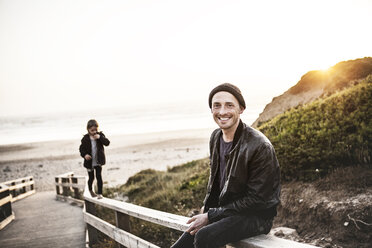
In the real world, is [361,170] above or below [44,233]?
above

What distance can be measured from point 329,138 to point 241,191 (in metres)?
3.68

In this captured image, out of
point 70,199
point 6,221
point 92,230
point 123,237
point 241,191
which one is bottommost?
point 70,199

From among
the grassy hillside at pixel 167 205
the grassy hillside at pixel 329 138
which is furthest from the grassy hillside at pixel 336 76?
the grassy hillside at pixel 167 205

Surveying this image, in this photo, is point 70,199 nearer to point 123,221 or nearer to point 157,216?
point 123,221

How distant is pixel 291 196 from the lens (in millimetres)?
5086

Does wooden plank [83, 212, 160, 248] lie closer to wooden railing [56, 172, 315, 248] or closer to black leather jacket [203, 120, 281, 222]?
wooden railing [56, 172, 315, 248]

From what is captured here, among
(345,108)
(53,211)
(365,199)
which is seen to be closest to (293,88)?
(345,108)

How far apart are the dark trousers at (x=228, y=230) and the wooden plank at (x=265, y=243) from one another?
0.04m

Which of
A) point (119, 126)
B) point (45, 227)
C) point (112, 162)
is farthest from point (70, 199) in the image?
point (119, 126)

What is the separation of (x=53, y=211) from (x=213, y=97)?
28.9ft

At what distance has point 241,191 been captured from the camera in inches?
88.1

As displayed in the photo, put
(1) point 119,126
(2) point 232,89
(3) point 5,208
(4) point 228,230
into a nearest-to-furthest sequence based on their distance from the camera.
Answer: (4) point 228,230, (2) point 232,89, (3) point 5,208, (1) point 119,126

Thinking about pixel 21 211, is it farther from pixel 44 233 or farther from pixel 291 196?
pixel 291 196

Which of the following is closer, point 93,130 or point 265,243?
point 265,243
